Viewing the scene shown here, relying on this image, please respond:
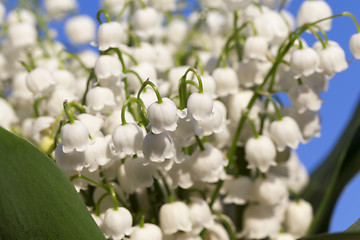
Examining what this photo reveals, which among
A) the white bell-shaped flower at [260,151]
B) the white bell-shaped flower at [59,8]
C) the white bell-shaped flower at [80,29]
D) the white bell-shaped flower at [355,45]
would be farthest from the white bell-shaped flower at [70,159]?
the white bell-shaped flower at [59,8]

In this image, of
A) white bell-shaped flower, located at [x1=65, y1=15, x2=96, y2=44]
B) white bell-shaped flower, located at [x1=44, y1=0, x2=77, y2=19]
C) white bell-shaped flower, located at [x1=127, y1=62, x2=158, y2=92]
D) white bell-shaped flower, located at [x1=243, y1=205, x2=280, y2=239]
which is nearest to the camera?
white bell-shaped flower, located at [x1=127, y1=62, x2=158, y2=92]

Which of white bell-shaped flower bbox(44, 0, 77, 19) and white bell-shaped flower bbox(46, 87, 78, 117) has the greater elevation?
white bell-shaped flower bbox(44, 0, 77, 19)

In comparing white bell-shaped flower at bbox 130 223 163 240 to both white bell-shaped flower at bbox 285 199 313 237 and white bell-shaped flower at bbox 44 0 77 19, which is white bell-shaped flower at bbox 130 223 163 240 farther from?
white bell-shaped flower at bbox 44 0 77 19

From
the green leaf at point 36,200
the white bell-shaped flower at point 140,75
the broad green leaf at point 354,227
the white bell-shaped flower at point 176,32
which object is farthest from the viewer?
the white bell-shaped flower at point 176,32

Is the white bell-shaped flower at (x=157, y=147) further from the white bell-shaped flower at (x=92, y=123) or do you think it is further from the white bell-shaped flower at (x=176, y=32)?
the white bell-shaped flower at (x=176, y=32)

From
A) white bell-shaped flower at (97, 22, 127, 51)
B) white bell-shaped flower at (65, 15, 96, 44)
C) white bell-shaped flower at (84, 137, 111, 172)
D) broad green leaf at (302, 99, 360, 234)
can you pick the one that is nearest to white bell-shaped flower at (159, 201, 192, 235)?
white bell-shaped flower at (84, 137, 111, 172)

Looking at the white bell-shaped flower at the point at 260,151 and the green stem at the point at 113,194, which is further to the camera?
the white bell-shaped flower at the point at 260,151
